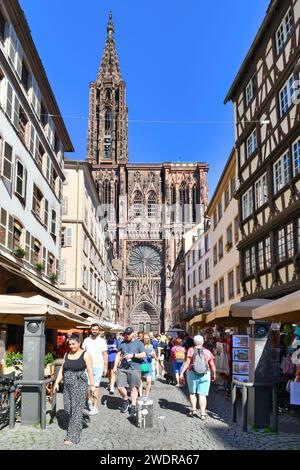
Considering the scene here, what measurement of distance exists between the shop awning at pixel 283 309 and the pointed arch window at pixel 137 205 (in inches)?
2771

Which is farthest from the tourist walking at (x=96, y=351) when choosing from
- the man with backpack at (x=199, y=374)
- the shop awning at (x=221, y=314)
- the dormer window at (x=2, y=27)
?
the dormer window at (x=2, y=27)

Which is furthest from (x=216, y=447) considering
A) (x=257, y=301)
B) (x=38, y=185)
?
(x=38, y=185)

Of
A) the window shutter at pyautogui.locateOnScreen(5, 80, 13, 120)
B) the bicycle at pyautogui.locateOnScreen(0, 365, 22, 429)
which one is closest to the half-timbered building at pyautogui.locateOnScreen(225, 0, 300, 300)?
the window shutter at pyautogui.locateOnScreen(5, 80, 13, 120)

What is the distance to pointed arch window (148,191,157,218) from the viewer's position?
260 feet

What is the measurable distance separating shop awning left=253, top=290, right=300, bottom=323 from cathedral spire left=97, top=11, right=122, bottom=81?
86755 millimetres

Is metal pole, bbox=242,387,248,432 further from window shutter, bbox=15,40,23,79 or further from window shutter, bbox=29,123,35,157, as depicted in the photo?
window shutter, bbox=29,123,35,157

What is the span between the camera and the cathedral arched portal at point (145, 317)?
2975 inches

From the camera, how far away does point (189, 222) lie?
77.6 meters

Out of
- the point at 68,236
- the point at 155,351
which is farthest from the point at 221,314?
the point at 68,236

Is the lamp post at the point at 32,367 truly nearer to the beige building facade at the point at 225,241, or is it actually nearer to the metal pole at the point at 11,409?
the metal pole at the point at 11,409

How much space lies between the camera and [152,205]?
79.4 meters
